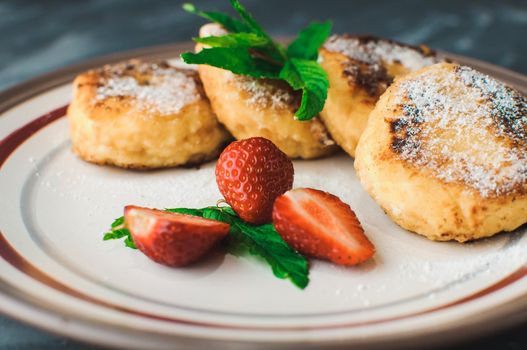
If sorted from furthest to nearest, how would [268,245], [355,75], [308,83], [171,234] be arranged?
1. [355,75]
2. [308,83]
3. [268,245]
4. [171,234]

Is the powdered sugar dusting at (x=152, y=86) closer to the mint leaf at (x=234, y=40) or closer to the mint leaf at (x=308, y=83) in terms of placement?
the mint leaf at (x=234, y=40)

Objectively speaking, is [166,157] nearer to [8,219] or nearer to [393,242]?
[8,219]

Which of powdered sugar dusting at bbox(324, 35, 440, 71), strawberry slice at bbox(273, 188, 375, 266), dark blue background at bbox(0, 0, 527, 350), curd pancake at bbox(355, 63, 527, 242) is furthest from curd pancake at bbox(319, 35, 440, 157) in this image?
dark blue background at bbox(0, 0, 527, 350)

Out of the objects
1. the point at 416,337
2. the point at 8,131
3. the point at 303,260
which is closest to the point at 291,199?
the point at 303,260

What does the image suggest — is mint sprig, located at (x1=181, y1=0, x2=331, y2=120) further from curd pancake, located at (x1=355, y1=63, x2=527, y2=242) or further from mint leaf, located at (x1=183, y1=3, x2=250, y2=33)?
curd pancake, located at (x1=355, y1=63, x2=527, y2=242)

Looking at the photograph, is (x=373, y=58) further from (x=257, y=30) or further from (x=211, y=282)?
(x=211, y=282)

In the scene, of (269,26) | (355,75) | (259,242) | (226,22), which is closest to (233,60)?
(226,22)
